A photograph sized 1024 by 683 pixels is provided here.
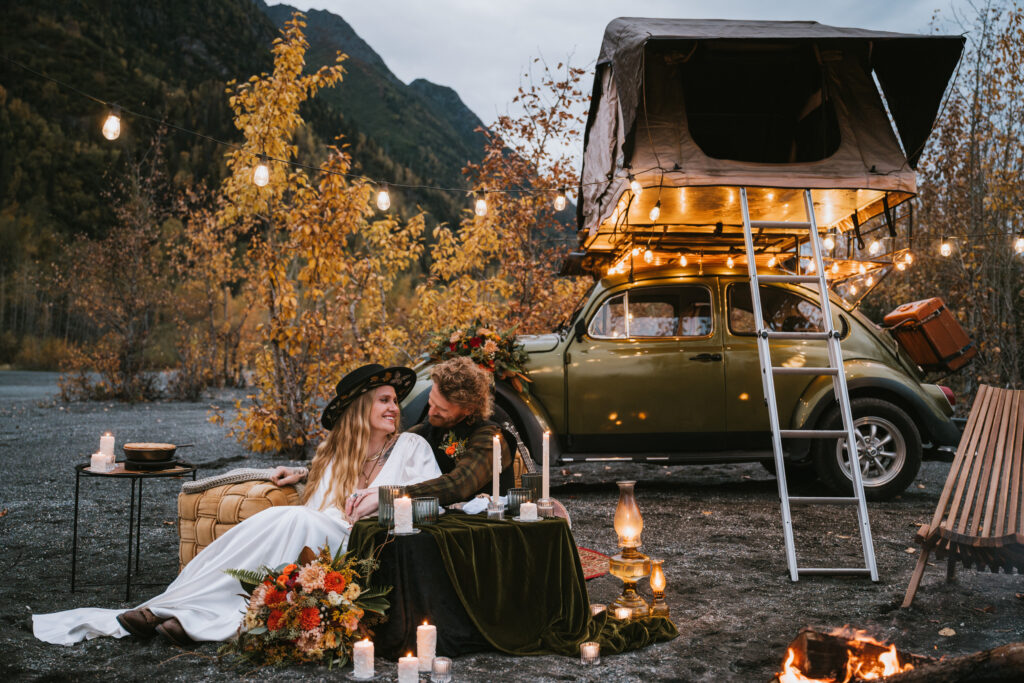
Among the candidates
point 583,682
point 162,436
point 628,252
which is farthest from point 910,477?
point 162,436

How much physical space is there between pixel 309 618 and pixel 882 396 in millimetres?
5901

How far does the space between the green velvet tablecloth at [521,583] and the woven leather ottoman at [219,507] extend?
2.80 ft

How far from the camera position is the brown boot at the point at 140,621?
11.0ft

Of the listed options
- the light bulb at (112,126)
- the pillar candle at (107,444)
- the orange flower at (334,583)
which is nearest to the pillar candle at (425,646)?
the orange flower at (334,583)

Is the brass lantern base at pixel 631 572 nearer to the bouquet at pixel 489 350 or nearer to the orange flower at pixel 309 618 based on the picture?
the orange flower at pixel 309 618

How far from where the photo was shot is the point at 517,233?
11500 mm

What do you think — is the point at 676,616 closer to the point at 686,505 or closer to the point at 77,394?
the point at 686,505

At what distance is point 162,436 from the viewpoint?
1081 cm

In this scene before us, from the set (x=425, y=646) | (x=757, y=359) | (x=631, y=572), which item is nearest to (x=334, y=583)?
(x=425, y=646)

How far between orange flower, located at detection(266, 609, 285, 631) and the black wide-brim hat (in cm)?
107

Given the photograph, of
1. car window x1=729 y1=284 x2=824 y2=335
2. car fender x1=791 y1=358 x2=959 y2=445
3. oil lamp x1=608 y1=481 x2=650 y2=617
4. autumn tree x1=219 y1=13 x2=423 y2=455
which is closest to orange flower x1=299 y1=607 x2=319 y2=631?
oil lamp x1=608 y1=481 x2=650 y2=617

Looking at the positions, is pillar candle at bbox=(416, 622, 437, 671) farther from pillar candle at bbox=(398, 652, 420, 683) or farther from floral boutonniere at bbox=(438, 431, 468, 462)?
floral boutonniere at bbox=(438, 431, 468, 462)

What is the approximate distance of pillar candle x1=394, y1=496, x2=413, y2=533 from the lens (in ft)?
10.4

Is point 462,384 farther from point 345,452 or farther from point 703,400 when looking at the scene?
point 703,400
